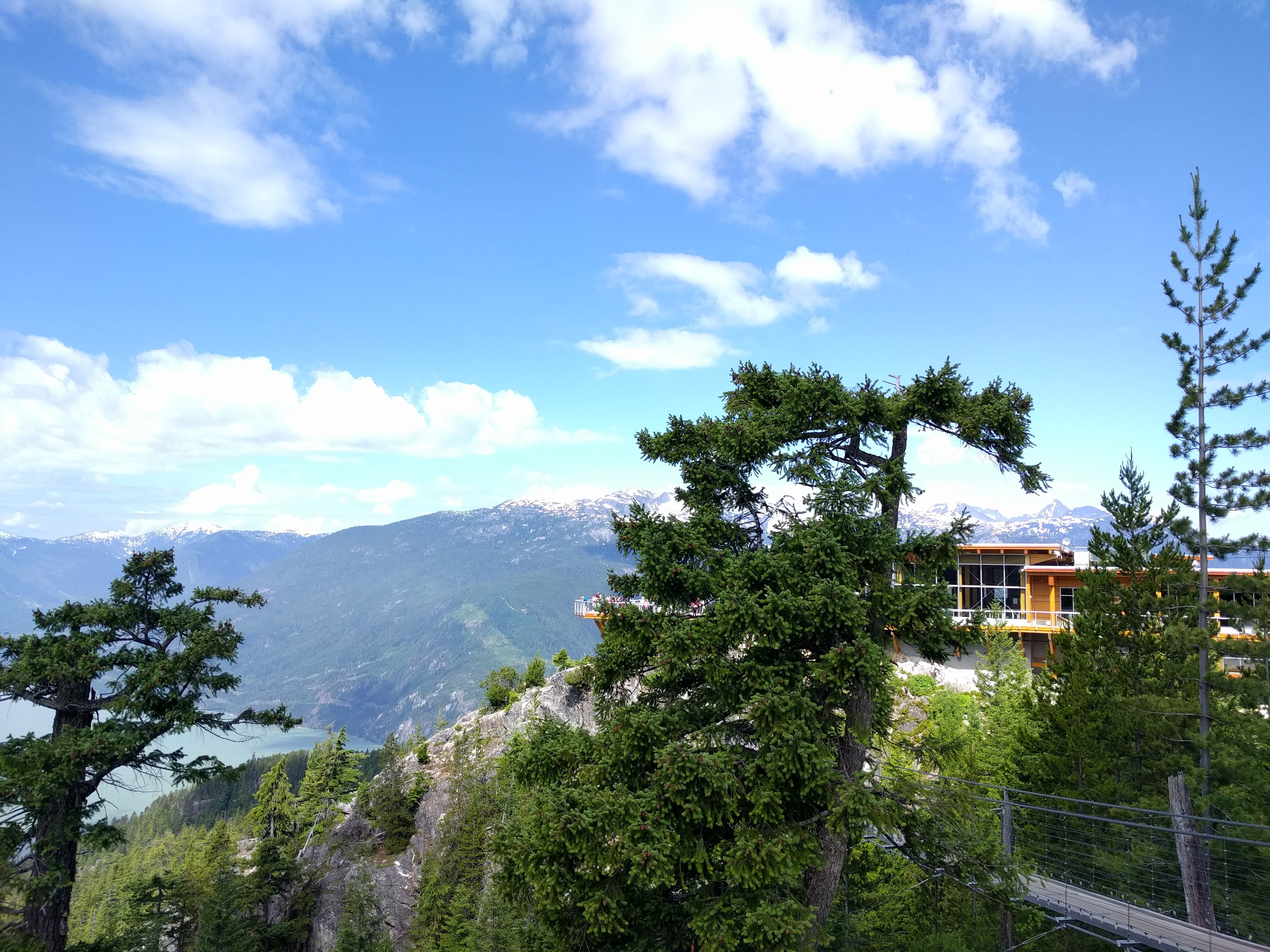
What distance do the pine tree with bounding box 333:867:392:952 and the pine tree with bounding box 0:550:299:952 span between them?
49.5 ft

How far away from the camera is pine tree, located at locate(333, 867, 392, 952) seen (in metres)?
27.1

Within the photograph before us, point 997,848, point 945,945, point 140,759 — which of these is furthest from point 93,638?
point 945,945

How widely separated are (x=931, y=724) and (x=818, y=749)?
1877cm

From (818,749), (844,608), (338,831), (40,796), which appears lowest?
(338,831)

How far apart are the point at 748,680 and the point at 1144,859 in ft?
46.4

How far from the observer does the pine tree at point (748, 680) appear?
8633mm

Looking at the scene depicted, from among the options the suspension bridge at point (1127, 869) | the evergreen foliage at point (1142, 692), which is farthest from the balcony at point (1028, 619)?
the suspension bridge at point (1127, 869)

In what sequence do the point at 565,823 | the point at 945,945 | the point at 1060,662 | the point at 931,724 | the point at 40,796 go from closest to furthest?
the point at 565,823 < the point at 40,796 < the point at 945,945 < the point at 1060,662 < the point at 931,724

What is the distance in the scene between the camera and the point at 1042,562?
3625cm

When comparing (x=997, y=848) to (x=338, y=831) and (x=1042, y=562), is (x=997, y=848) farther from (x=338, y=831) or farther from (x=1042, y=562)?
(x=338, y=831)

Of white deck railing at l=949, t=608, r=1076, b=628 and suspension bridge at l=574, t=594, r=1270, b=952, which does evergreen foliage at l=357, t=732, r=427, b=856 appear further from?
white deck railing at l=949, t=608, r=1076, b=628

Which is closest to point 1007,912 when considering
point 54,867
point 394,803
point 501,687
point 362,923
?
point 54,867

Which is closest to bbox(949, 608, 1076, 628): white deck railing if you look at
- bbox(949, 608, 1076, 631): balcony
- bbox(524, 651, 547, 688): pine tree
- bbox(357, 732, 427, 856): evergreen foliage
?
bbox(949, 608, 1076, 631): balcony

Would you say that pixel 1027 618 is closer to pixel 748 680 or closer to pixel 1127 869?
pixel 1127 869
